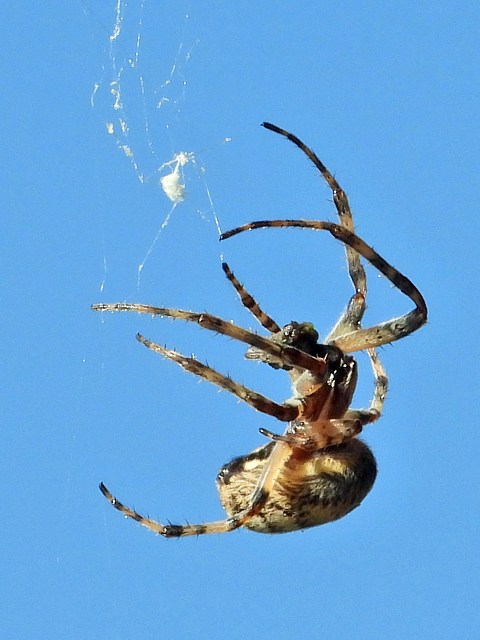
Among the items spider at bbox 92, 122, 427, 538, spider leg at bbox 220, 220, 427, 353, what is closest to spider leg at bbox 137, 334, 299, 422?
spider at bbox 92, 122, 427, 538

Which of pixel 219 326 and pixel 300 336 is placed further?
pixel 300 336

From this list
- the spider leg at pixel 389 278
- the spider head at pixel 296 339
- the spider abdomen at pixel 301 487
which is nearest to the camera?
the spider leg at pixel 389 278

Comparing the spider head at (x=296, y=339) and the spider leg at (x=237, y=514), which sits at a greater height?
the spider head at (x=296, y=339)

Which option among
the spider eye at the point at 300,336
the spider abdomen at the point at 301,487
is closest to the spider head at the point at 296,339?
the spider eye at the point at 300,336

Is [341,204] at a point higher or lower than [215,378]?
higher

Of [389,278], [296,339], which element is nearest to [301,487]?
[296,339]

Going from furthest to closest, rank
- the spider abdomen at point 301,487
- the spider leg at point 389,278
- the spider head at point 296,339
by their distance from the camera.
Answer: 1. the spider abdomen at point 301,487
2. the spider head at point 296,339
3. the spider leg at point 389,278

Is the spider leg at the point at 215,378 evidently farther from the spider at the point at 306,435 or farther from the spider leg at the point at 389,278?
the spider leg at the point at 389,278

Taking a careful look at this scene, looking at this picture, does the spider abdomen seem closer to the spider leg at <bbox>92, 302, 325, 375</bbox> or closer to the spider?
the spider

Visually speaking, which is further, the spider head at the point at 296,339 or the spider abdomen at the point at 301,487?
the spider abdomen at the point at 301,487

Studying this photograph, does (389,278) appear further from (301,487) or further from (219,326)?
(301,487)
